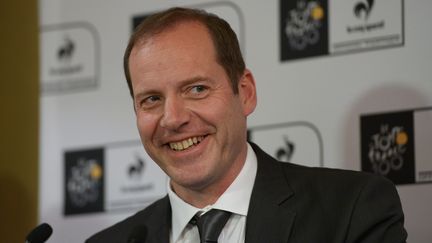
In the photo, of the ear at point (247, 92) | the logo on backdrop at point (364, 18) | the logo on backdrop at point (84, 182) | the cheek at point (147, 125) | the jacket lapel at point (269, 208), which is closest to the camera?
the jacket lapel at point (269, 208)

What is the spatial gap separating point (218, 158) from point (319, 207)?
353 mm

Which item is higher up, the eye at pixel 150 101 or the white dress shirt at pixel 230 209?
the eye at pixel 150 101

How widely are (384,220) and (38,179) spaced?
7.27ft

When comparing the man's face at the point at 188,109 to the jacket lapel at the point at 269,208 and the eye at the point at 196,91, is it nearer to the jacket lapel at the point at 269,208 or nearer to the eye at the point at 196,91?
the eye at the point at 196,91

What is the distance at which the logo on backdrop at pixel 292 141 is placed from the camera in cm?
353

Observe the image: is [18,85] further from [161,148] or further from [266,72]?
[161,148]

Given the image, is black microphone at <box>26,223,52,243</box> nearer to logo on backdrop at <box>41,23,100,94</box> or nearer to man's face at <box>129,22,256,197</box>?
man's face at <box>129,22,256,197</box>

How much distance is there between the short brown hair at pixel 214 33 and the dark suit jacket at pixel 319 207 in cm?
32

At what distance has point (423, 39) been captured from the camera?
331 centimetres

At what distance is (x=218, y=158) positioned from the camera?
279 centimetres

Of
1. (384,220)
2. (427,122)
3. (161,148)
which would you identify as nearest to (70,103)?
(161,148)

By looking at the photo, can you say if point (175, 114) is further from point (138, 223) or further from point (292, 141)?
point (292, 141)

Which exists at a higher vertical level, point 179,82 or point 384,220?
point 179,82

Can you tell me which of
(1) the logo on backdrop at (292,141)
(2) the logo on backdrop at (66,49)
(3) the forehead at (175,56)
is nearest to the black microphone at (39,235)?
(3) the forehead at (175,56)
